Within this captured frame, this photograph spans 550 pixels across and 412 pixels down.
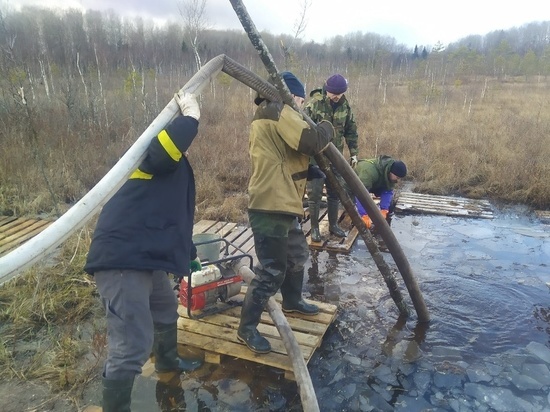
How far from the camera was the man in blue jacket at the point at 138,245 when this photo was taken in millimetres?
2045

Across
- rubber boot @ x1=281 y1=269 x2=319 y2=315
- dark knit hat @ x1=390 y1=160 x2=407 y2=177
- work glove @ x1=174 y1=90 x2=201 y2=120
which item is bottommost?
rubber boot @ x1=281 y1=269 x2=319 y2=315

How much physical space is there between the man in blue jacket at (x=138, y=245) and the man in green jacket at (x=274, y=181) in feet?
2.14

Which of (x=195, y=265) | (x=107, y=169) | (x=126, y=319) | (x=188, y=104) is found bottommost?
(x=107, y=169)

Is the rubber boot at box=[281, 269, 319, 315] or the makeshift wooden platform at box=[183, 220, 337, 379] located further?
the rubber boot at box=[281, 269, 319, 315]

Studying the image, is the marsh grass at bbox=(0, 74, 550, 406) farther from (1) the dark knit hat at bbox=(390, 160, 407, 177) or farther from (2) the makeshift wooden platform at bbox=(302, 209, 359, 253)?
(1) the dark knit hat at bbox=(390, 160, 407, 177)

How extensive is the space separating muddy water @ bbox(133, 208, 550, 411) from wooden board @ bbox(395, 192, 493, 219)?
149cm

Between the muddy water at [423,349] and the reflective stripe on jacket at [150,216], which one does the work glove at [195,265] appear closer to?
the reflective stripe on jacket at [150,216]

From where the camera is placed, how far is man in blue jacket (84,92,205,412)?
2045 millimetres

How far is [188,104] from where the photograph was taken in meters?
2.22

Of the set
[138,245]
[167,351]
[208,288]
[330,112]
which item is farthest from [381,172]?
[138,245]

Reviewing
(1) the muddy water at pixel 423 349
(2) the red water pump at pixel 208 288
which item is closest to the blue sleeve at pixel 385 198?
(1) the muddy water at pixel 423 349

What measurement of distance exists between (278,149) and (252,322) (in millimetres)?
1350

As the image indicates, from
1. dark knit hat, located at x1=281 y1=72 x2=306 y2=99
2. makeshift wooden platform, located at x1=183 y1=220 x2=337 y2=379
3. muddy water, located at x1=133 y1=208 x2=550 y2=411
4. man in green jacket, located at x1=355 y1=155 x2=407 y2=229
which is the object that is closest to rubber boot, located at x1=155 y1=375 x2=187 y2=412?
muddy water, located at x1=133 y1=208 x2=550 y2=411

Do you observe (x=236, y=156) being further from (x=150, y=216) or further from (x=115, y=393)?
(x=115, y=393)
